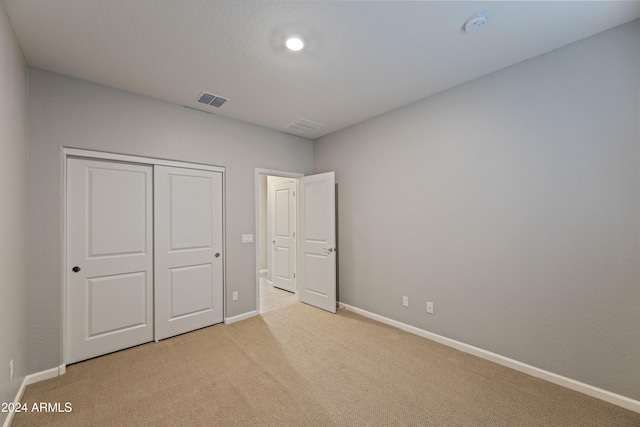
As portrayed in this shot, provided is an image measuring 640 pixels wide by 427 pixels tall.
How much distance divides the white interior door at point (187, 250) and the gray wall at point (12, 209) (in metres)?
1.02

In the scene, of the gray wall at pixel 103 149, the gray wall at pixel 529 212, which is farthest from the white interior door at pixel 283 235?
the gray wall at pixel 529 212

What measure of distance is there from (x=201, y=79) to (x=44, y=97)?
4.44 ft

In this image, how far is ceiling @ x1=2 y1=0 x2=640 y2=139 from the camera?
Answer: 1.73 m

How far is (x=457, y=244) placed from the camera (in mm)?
2764

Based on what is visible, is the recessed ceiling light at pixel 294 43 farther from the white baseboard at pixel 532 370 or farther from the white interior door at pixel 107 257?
the white baseboard at pixel 532 370

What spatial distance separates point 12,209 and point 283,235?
11.7ft

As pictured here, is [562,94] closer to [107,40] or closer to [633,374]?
[633,374]

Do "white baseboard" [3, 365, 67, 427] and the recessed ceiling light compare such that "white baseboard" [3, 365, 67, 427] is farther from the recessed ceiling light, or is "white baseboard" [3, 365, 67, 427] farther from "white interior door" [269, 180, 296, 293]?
the recessed ceiling light

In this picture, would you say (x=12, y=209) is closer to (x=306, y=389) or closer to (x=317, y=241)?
(x=306, y=389)

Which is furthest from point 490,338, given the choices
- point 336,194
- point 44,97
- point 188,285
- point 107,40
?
point 44,97

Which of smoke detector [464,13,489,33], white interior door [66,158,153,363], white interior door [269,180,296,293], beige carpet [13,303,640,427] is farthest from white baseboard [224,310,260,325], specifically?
smoke detector [464,13,489,33]

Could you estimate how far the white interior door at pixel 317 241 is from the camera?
150 inches

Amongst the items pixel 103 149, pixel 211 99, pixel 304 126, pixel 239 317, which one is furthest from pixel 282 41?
pixel 239 317

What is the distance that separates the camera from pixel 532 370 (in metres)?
2.26
